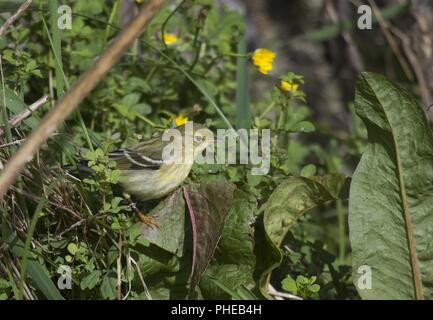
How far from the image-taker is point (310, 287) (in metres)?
2.96

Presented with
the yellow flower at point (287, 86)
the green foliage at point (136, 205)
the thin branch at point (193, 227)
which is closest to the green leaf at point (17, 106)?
the green foliage at point (136, 205)

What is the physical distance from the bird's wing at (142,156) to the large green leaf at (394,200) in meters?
0.89

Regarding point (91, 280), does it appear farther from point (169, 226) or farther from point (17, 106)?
point (17, 106)

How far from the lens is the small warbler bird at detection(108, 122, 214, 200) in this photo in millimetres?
3197

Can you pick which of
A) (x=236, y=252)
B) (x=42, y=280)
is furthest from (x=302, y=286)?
(x=42, y=280)

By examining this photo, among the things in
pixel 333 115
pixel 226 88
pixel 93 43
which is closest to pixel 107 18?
pixel 93 43

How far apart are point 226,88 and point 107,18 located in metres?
0.71

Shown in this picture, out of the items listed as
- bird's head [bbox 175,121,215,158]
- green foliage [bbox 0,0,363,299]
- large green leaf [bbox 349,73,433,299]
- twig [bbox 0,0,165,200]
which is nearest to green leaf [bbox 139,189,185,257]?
green foliage [bbox 0,0,363,299]

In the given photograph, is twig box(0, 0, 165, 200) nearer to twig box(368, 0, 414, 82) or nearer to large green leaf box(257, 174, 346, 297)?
large green leaf box(257, 174, 346, 297)

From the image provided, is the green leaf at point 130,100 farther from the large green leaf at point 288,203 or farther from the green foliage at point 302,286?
the green foliage at point 302,286

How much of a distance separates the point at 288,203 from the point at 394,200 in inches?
16.4

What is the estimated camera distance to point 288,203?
10.3 ft

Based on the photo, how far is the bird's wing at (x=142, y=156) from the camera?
3254mm
